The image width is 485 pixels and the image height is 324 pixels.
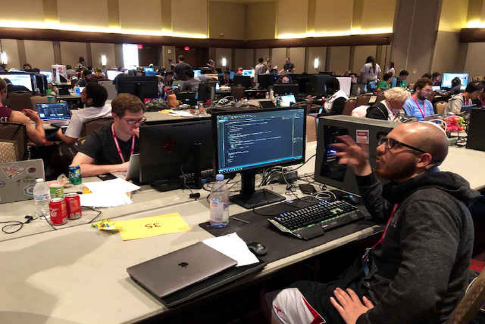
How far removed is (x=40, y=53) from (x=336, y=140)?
524 inches

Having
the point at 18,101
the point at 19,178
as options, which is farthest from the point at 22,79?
the point at 19,178

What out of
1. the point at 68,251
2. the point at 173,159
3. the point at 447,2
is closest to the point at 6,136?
the point at 173,159

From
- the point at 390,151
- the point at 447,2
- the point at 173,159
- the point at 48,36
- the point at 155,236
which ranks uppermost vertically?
the point at 447,2

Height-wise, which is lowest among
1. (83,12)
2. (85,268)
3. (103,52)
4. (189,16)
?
(85,268)

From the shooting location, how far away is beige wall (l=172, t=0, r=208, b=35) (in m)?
15.4

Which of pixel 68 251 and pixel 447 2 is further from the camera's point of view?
pixel 447 2

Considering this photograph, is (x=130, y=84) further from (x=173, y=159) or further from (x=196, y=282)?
(x=196, y=282)

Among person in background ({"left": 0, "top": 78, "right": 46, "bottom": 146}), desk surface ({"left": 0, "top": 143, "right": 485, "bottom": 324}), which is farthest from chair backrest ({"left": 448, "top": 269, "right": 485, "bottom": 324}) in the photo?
person in background ({"left": 0, "top": 78, "right": 46, "bottom": 146})

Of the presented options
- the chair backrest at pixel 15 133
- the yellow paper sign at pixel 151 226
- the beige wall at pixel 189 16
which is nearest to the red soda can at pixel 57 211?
the yellow paper sign at pixel 151 226

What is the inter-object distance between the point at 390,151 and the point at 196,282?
959 mm

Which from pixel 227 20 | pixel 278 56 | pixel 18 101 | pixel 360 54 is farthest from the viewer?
pixel 227 20

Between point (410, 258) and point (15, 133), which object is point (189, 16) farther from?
point (410, 258)

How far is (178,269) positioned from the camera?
139cm

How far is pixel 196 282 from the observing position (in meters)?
1.31
